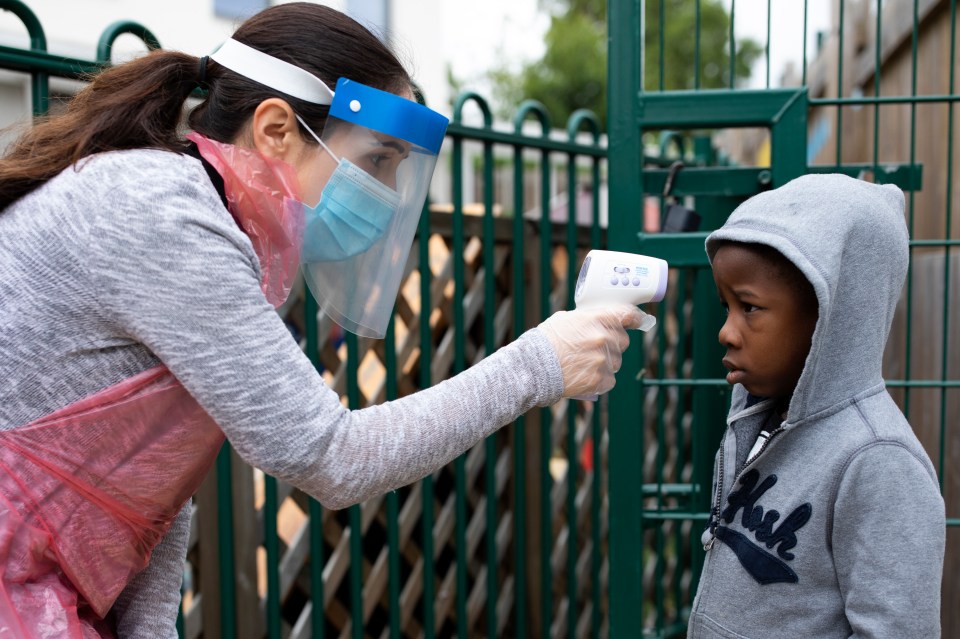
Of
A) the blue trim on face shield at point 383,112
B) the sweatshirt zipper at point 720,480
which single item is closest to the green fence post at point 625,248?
the sweatshirt zipper at point 720,480

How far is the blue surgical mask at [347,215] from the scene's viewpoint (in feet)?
4.97

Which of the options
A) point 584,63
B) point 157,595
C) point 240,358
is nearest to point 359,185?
point 240,358

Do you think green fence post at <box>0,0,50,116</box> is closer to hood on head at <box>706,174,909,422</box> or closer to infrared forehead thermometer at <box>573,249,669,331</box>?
infrared forehead thermometer at <box>573,249,669,331</box>

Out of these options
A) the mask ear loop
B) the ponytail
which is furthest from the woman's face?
the ponytail

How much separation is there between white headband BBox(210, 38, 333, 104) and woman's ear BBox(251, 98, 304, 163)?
0.03 m

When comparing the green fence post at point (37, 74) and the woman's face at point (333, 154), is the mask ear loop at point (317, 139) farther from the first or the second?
the green fence post at point (37, 74)

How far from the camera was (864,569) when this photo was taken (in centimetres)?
141

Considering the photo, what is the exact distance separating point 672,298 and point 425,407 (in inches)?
165

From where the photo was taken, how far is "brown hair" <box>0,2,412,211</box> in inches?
54.4

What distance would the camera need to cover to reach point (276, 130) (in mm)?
1467

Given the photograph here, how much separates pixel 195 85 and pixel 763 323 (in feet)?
3.40

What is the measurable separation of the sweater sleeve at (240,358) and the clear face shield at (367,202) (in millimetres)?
239

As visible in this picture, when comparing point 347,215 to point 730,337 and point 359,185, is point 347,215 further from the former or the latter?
point 730,337

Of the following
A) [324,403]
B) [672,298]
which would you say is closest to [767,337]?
[324,403]
